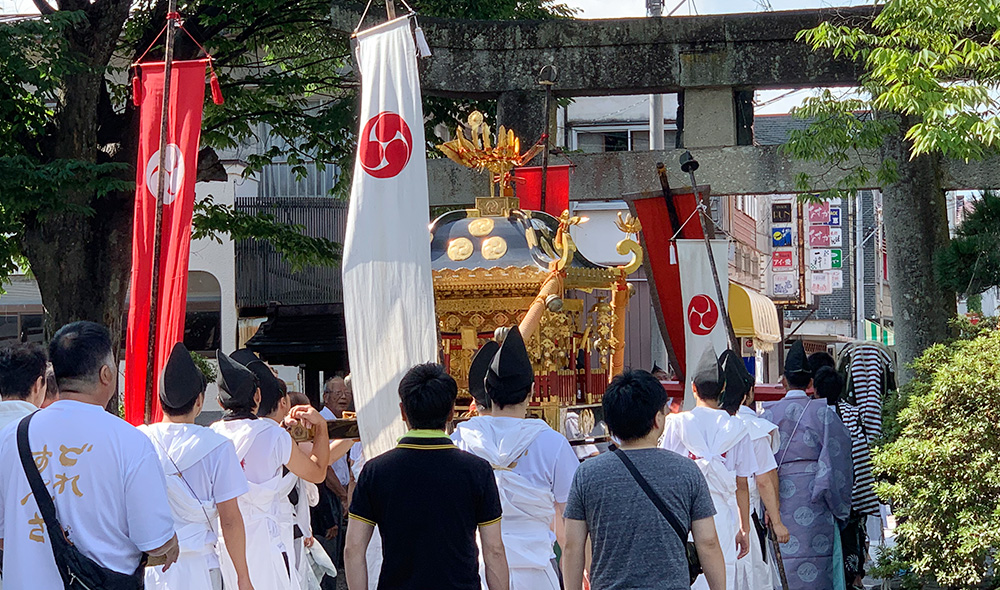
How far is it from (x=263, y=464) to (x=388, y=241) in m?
1.58

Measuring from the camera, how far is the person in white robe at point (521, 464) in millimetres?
5305

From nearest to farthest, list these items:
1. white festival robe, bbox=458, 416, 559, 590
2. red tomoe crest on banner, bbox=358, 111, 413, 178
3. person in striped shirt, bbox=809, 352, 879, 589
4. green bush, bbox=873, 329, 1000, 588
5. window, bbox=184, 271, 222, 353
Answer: white festival robe, bbox=458, 416, 559, 590 < red tomoe crest on banner, bbox=358, 111, 413, 178 < green bush, bbox=873, 329, 1000, 588 < person in striped shirt, bbox=809, 352, 879, 589 < window, bbox=184, 271, 222, 353

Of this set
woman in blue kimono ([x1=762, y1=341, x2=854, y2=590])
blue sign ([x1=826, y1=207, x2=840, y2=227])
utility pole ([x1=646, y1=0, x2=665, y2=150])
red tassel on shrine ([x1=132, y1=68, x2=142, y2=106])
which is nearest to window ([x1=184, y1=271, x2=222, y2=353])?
utility pole ([x1=646, y1=0, x2=665, y2=150])

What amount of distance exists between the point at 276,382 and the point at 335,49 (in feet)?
33.8

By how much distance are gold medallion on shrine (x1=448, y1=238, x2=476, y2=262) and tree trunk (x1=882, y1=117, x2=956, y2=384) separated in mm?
5478

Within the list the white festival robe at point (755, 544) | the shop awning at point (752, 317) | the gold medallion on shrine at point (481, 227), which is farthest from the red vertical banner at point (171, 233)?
the shop awning at point (752, 317)

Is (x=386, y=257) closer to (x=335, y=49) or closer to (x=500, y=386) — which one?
(x=500, y=386)

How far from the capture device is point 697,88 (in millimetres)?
12594

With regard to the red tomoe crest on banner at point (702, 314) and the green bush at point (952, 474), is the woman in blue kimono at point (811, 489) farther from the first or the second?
the red tomoe crest on banner at point (702, 314)

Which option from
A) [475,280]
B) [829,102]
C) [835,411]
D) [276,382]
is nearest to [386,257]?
[276,382]

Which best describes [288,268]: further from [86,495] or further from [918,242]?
[86,495]

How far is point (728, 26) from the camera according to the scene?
40.6ft

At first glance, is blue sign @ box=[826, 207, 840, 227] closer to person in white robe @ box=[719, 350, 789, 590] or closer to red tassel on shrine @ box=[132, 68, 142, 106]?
person in white robe @ box=[719, 350, 789, 590]

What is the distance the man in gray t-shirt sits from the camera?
4375mm
